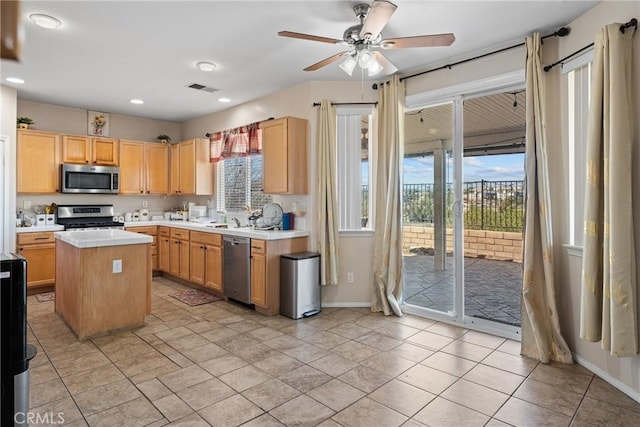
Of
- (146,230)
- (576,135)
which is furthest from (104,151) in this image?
(576,135)

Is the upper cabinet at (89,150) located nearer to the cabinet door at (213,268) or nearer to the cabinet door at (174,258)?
the cabinet door at (174,258)

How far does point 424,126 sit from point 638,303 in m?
2.49

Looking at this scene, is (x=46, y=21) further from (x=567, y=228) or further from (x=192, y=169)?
(x=567, y=228)

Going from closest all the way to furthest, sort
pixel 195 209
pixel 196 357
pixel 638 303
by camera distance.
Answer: pixel 638 303, pixel 196 357, pixel 195 209

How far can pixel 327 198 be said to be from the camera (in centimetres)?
425

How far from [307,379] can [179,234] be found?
3.64 m

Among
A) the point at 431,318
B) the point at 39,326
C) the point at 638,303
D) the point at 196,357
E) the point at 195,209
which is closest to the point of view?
the point at 638,303

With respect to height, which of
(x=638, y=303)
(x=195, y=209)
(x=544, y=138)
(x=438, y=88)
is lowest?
(x=638, y=303)

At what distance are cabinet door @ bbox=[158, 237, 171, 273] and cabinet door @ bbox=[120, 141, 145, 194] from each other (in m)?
0.98

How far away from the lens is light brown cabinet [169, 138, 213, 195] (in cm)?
598

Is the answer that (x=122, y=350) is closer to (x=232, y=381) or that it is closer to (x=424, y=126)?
(x=232, y=381)

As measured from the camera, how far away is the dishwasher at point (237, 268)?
4.25 meters

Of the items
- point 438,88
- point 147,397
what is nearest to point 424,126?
point 438,88

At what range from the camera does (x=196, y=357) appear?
118 inches
